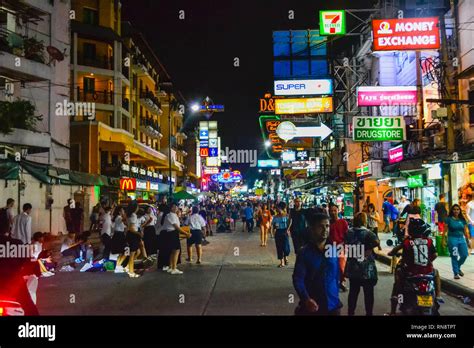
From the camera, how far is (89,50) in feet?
119

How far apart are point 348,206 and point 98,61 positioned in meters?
21.7

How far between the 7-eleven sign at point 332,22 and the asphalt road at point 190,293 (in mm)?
15889

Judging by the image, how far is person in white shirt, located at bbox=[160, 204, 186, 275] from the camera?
12406 mm

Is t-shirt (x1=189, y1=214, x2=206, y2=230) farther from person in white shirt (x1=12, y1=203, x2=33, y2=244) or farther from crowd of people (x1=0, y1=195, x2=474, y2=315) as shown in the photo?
person in white shirt (x1=12, y1=203, x2=33, y2=244)

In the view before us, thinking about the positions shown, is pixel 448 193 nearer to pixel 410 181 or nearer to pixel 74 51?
pixel 410 181

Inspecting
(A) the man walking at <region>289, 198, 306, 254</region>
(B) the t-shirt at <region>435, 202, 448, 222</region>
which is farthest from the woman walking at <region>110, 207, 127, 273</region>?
(B) the t-shirt at <region>435, 202, 448, 222</region>

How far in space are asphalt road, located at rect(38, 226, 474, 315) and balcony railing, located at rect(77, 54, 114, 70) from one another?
2616 centimetres

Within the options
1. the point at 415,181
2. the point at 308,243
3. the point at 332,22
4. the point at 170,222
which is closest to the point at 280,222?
the point at 170,222

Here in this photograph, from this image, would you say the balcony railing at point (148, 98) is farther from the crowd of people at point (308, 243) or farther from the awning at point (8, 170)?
the awning at point (8, 170)

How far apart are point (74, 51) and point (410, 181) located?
84.7ft

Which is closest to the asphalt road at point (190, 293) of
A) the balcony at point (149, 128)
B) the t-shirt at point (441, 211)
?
the t-shirt at point (441, 211)

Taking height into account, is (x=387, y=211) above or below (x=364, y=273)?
above

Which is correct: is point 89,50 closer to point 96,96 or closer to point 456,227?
point 96,96
